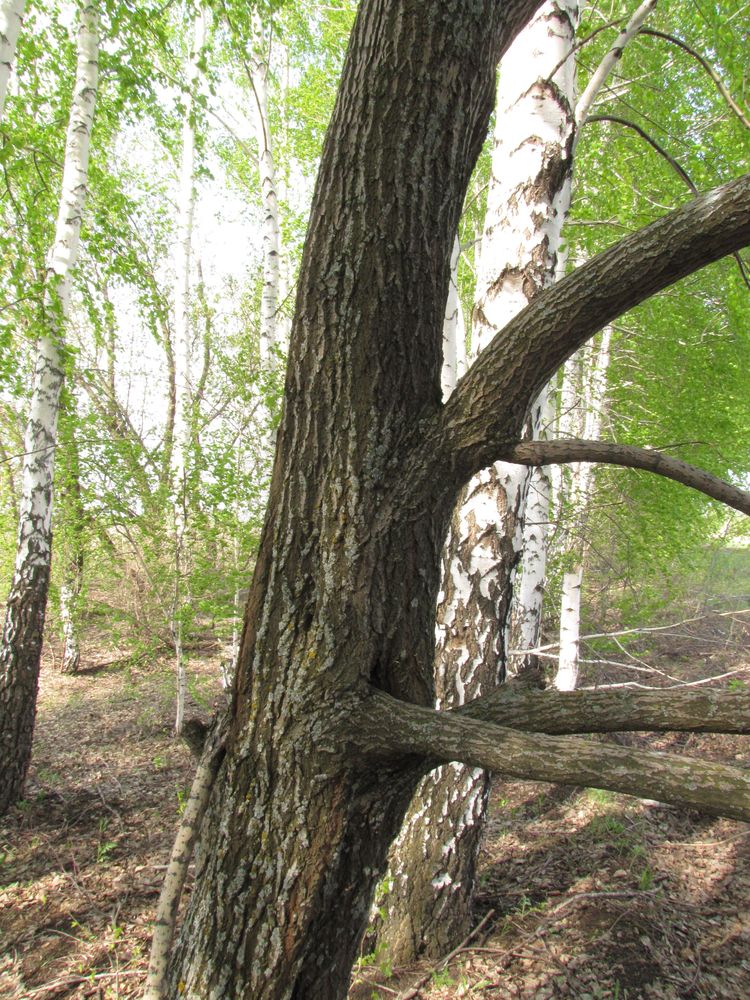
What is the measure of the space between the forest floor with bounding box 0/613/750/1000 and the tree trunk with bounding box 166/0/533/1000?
1977mm

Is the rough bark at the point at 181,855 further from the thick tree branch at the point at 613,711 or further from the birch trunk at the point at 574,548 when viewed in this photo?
the birch trunk at the point at 574,548

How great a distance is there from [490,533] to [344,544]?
166 centimetres

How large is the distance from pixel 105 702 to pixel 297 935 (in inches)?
308

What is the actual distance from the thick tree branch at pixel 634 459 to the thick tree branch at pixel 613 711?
377mm

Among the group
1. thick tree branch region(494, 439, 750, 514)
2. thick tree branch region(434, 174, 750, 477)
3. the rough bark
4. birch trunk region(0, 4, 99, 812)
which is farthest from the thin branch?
birch trunk region(0, 4, 99, 812)

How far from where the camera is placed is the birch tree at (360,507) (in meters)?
1.23

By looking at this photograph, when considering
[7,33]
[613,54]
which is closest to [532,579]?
[613,54]

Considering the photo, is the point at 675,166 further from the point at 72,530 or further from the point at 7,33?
the point at 72,530

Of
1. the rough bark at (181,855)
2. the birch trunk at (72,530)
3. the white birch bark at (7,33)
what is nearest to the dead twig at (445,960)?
the rough bark at (181,855)

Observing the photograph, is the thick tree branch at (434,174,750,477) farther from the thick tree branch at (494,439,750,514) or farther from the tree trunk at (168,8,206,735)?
the tree trunk at (168,8,206,735)

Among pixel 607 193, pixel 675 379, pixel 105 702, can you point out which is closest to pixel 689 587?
pixel 675 379

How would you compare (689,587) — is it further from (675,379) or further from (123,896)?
(123,896)

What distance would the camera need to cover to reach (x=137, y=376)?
42.1 ft

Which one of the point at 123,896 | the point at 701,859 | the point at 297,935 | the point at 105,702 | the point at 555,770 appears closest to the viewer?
the point at 555,770
